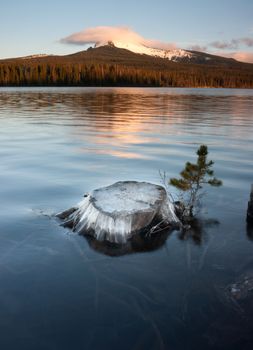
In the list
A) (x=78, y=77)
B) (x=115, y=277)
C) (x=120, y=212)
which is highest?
(x=78, y=77)

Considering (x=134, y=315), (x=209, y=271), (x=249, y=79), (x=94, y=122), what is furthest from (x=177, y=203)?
(x=249, y=79)

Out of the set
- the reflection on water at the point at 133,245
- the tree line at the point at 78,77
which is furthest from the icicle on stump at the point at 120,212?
the tree line at the point at 78,77

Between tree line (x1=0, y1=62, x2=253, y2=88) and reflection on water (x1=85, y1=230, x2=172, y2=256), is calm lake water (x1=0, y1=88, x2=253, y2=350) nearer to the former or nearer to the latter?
reflection on water (x1=85, y1=230, x2=172, y2=256)

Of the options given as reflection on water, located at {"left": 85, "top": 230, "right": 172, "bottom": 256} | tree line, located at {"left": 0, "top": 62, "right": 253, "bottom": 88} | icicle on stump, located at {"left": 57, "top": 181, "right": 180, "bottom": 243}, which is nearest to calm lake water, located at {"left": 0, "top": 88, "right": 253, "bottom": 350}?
reflection on water, located at {"left": 85, "top": 230, "right": 172, "bottom": 256}

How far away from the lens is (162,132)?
22.7 metres

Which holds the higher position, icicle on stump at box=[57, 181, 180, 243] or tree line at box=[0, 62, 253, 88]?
tree line at box=[0, 62, 253, 88]

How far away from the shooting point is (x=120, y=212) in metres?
6.91

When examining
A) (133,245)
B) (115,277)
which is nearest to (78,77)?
(133,245)

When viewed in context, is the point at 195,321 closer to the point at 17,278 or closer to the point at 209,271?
the point at 209,271

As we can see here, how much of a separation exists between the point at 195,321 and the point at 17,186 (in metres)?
7.14

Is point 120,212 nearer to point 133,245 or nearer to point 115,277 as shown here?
point 133,245

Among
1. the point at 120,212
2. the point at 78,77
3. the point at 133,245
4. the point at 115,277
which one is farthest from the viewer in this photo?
the point at 78,77

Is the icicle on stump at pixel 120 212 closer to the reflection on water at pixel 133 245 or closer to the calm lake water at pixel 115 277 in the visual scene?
the reflection on water at pixel 133 245

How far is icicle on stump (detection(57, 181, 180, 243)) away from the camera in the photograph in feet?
22.6
